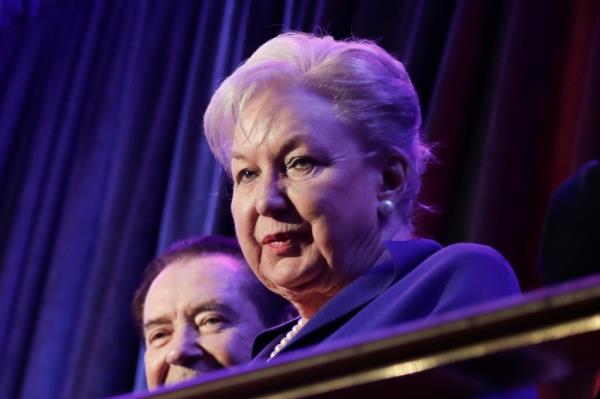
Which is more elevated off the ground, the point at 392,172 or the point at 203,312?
the point at 392,172

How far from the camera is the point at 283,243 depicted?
149 centimetres

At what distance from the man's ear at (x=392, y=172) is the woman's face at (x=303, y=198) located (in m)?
0.01

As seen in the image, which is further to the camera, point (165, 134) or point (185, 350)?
point (165, 134)

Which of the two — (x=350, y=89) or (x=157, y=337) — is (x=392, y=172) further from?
(x=157, y=337)

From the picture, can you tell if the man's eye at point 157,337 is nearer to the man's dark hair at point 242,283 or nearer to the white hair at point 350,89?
the man's dark hair at point 242,283

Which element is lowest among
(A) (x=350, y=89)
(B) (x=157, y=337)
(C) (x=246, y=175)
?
(B) (x=157, y=337)

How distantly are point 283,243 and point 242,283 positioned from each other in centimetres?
57

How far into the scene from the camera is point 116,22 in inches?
137

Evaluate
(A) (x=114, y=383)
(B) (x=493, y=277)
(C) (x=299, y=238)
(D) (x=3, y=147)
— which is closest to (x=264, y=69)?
(C) (x=299, y=238)

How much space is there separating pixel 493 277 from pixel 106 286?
1932mm

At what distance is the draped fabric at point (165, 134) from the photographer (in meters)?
2.17

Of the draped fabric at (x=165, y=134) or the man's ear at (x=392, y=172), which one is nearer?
the man's ear at (x=392, y=172)

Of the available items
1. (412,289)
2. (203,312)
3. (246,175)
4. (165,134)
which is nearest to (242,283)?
(203,312)

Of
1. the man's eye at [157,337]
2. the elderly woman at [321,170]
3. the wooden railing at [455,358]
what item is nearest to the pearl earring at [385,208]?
the elderly woman at [321,170]
